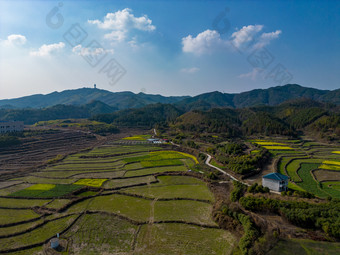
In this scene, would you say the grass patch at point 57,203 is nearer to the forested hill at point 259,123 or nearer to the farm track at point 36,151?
the farm track at point 36,151

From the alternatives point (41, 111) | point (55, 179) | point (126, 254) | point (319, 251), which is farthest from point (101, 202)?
point (41, 111)

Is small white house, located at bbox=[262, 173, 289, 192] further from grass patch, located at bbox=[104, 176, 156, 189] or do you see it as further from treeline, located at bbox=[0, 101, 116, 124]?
treeline, located at bbox=[0, 101, 116, 124]

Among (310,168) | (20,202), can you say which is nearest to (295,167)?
(310,168)

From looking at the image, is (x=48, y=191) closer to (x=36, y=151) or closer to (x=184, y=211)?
(x=184, y=211)

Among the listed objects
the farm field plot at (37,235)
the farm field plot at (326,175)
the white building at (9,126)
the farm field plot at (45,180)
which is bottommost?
the farm field plot at (37,235)

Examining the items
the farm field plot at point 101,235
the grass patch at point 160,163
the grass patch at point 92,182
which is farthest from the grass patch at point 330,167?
the grass patch at point 92,182
